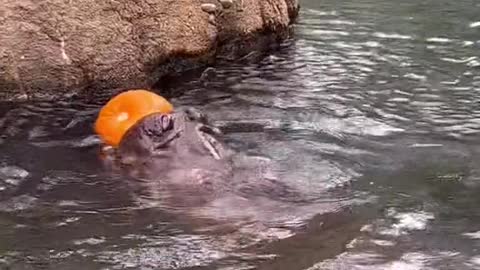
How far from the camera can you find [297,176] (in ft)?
18.2

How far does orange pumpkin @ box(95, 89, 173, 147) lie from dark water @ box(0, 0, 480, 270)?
0.58 feet

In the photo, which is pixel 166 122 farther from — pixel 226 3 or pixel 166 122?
pixel 226 3

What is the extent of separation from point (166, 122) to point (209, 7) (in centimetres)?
256

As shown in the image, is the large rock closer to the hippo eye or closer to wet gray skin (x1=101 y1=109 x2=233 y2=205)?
wet gray skin (x1=101 y1=109 x2=233 y2=205)

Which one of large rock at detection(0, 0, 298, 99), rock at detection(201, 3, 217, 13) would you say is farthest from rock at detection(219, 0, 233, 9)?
rock at detection(201, 3, 217, 13)

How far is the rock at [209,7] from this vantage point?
320 inches

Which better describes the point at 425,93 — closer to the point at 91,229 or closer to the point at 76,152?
the point at 76,152

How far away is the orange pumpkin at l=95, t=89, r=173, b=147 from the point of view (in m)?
5.99

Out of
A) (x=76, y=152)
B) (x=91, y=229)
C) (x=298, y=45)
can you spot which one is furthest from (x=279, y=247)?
(x=298, y=45)

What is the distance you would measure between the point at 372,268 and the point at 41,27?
3.81 meters

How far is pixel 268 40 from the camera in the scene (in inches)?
366

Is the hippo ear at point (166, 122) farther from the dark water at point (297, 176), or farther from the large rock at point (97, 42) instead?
the large rock at point (97, 42)

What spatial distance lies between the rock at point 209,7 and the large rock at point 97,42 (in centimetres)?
2

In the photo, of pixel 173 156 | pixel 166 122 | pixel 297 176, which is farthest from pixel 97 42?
pixel 297 176
